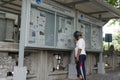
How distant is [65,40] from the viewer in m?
7.98

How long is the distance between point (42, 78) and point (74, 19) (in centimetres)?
264

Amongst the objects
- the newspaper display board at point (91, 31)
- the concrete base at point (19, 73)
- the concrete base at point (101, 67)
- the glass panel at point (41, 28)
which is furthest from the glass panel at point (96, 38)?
the concrete base at point (19, 73)

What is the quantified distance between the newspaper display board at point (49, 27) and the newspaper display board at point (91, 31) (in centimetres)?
86

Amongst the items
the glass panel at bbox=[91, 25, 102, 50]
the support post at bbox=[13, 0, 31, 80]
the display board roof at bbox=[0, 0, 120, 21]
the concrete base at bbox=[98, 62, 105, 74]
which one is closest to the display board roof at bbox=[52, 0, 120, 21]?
the display board roof at bbox=[0, 0, 120, 21]

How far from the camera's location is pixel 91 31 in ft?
32.4

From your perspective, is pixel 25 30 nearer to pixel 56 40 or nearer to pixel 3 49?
pixel 3 49

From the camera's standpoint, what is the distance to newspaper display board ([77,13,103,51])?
9.18 m

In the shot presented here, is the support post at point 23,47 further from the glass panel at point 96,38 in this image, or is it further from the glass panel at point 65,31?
the glass panel at point 96,38

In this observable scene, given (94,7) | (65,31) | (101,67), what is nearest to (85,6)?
(94,7)

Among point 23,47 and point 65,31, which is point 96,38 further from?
point 23,47

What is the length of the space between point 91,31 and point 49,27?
10.6ft

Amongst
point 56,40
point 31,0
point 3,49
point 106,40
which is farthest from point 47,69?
point 106,40

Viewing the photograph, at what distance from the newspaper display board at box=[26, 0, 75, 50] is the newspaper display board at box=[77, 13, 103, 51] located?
2.81ft

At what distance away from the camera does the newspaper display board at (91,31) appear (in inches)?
361
